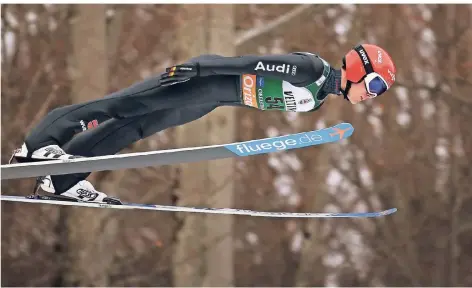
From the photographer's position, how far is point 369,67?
4242 millimetres

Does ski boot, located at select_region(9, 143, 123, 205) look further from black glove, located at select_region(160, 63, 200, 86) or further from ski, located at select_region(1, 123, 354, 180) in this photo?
black glove, located at select_region(160, 63, 200, 86)

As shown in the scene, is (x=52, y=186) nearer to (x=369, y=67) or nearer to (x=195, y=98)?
(x=195, y=98)

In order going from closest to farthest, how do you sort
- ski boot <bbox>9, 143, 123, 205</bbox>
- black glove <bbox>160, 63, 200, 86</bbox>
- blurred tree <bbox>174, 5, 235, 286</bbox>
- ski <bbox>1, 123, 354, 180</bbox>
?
black glove <bbox>160, 63, 200, 86</bbox> < ski <bbox>1, 123, 354, 180</bbox> < ski boot <bbox>9, 143, 123, 205</bbox> < blurred tree <bbox>174, 5, 235, 286</bbox>

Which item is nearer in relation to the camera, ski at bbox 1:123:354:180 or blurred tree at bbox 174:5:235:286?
ski at bbox 1:123:354:180

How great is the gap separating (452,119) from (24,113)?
6.21 metres

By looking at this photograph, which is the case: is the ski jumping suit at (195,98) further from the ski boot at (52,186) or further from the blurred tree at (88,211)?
the blurred tree at (88,211)

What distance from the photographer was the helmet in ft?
13.9

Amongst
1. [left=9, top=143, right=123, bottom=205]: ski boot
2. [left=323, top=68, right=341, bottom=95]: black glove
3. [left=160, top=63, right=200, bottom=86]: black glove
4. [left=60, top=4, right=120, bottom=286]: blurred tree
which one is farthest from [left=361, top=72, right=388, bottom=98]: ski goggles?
[left=60, top=4, right=120, bottom=286]: blurred tree

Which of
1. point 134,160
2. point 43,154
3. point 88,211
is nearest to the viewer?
point 134,160

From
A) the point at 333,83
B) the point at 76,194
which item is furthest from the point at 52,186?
the point at 333,83

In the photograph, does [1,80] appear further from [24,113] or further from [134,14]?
[134,14]

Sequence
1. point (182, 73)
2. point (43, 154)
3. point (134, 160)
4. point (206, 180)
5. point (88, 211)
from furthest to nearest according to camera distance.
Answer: point (88, 211)
point (206, 180)
point (43, 154)
point (134, 160)
point (182, 73)

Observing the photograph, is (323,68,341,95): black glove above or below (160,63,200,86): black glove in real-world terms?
below

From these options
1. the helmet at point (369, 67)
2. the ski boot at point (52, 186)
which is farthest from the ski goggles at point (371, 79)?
the ski boot at point (52, 186)
